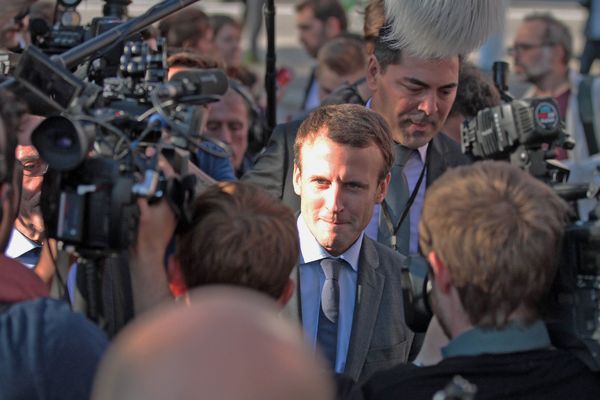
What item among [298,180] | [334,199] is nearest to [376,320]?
[334,199]

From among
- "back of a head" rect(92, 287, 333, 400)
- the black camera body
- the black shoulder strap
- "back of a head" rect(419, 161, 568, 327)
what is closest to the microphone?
the black camera body

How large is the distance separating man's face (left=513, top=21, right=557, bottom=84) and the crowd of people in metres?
2.76

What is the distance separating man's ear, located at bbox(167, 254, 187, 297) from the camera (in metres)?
2.61

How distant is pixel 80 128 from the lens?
2447 millimetres

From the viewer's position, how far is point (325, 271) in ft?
11.5

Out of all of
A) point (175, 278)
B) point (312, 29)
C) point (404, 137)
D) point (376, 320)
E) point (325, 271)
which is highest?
point (312, 29)

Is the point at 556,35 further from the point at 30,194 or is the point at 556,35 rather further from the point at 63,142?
the point at 63,142

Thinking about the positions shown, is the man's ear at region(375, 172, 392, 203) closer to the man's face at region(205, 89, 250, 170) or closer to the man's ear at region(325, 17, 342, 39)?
the man's face at region(205, 89, 250, 170)

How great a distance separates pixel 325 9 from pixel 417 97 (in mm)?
4987

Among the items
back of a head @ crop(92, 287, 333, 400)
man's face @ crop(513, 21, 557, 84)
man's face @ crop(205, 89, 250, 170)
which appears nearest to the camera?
back of a head @ crop(92, 287, 333, 400)

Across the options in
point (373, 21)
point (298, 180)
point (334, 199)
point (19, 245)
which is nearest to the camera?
point (334, 199)

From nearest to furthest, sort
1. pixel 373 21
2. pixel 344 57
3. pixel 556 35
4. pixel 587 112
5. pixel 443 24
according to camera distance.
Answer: pixel 443 24, pixel 373 21, pixel 587 112, pixel 344 57, pixel 556 35

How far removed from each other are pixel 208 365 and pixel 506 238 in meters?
1.10

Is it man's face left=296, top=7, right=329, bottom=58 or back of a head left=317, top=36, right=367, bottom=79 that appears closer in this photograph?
back of a head left=317, top=36, right=367, bottom=79
